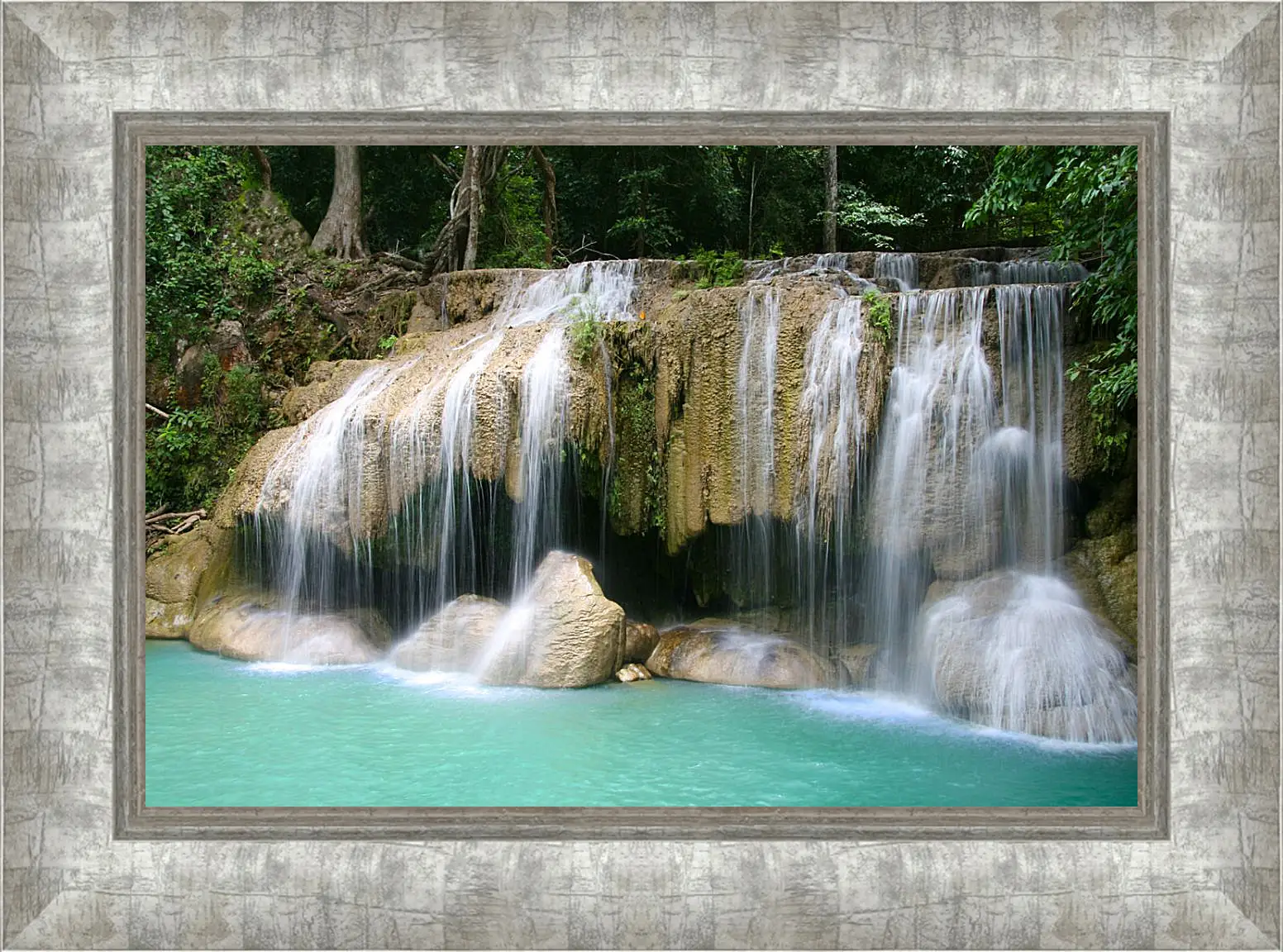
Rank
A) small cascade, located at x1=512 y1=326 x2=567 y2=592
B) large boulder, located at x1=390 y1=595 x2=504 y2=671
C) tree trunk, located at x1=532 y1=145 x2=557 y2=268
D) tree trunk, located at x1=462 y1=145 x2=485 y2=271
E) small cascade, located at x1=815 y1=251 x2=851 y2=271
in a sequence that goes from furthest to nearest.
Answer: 1. tree trunk, located at x1=532 y1=145 x2=557 y2=268
2. tree trunk, located at x1=462 y1=145 x2=485 y2=271
3. small cascade, located at x1=815 y1=251 x2=851 y2=271
4. small cascade, located at x1=512 y1=326 x2=567 y2=592
5. large boulder, located at x1=390 y1=595 x2=504 y2=671

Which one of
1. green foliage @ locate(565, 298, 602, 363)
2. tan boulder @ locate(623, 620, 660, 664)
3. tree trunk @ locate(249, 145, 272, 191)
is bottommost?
tan boulder @ locate(623, 620, 660, 664)

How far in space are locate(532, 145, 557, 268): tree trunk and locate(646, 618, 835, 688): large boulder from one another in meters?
5.90

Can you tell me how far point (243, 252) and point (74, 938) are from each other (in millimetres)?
9472

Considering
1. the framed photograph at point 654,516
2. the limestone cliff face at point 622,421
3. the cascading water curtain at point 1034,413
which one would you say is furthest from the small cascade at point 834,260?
the cascading water curtain at point 1034,413

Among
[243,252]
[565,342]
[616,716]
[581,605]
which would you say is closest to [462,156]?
[243,252]

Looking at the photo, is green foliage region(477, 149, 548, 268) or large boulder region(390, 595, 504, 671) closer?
large boulder region(390, 595, 504, 671)

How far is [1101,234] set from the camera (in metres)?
5.91

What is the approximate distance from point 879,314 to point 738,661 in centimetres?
268

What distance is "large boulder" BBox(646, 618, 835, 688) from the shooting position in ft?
23.3

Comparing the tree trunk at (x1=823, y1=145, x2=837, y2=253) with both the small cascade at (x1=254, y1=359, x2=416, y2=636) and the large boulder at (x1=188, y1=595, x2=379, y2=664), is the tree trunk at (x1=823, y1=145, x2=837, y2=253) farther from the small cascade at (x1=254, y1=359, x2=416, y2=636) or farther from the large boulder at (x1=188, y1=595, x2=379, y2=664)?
the large boulder at (x1=188, y1=595, x2=379, y2=664)

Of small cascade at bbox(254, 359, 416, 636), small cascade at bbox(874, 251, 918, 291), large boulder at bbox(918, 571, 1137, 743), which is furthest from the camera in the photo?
small cascade at bbox(874, 251, 918, 291)

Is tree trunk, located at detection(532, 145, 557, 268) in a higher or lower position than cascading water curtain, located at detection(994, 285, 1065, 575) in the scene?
higher

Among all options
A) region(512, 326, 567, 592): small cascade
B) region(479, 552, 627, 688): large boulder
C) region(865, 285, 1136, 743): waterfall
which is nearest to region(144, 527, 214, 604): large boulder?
region(512, 326, 567, 592): small cascade

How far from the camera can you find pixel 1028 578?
6.89 m
